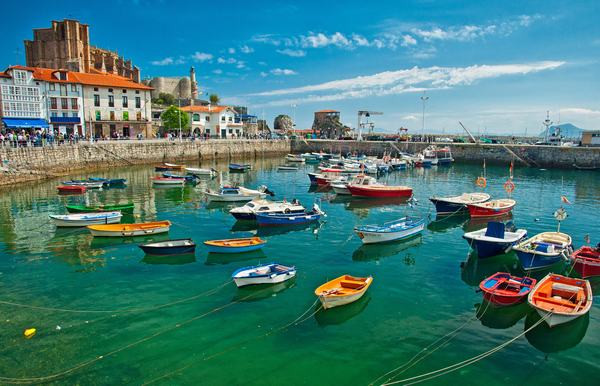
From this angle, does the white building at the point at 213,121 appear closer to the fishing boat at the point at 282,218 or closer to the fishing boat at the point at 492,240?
the fishing boat at the point at 282,218

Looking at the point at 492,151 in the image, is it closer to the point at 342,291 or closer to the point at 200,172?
the point at 200,172

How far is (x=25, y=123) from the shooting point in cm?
6091

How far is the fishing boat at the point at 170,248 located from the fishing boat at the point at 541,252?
18448 mm

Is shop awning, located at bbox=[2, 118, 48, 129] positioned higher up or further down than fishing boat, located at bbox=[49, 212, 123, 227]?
higher up

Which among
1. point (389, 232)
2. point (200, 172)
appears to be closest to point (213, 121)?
point (200, 172)

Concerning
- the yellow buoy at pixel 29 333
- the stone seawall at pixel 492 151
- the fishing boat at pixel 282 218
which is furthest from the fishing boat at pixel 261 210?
the stone seawall at pixel 492 151

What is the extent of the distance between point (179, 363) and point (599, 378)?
13765mm

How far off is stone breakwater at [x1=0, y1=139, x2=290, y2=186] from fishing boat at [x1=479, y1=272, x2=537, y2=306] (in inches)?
1876

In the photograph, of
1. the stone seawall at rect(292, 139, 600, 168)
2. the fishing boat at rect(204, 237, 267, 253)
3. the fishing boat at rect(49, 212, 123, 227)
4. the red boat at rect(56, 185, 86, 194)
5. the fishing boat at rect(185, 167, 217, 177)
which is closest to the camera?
the fishing boat at rect(204, 237, 267, 253)

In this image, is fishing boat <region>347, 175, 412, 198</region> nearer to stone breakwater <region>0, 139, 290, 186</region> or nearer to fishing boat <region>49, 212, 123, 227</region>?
fishing boat <region>49, 212, 123, 227</region>

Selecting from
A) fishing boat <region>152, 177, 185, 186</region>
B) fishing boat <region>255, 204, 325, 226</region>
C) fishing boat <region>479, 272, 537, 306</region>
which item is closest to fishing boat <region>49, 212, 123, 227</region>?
fishing boat <region>255, 204, 325, 226</region>

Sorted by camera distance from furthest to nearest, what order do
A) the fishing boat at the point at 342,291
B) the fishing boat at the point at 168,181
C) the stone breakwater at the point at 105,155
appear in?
the fishing boat at the point at 168,181
the stone breakwater at the point at 105,155
the fishing boat at the point at 342,291

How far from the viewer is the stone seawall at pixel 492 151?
73375 millimetres

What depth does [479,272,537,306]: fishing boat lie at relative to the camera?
1714cm
